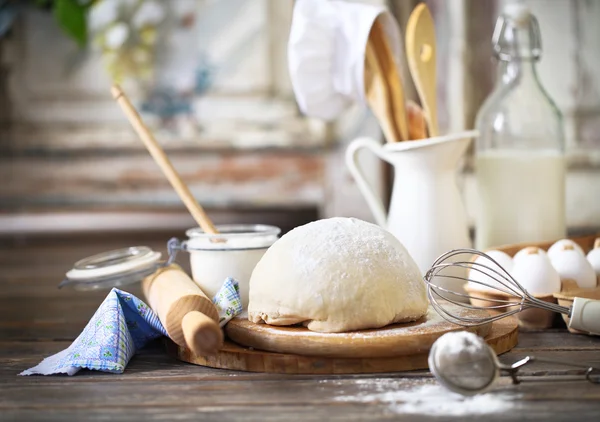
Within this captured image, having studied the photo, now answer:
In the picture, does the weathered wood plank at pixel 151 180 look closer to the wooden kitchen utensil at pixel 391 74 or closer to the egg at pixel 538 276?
the wooden kitchen utensil at pixel 391 74

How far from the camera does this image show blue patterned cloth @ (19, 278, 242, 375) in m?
0.66

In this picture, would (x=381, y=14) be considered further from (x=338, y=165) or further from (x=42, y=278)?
(x=338, y=165)

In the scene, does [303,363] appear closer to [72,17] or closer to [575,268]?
[575,268]

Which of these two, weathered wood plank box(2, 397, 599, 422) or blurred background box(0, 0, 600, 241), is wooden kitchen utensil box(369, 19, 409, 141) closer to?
weathered wood plank box(2, 397, 599, 422)

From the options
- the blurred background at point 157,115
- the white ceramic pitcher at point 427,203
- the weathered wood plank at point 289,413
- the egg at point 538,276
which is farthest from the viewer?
the blurred background at point 157,115

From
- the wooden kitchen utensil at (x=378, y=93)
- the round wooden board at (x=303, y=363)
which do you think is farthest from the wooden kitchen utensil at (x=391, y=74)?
the round wooden board at (x=303, y=363)

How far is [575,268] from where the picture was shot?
816mm

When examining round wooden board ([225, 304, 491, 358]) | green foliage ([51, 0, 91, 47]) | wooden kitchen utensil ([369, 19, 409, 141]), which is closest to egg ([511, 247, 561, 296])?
round wooden board ([225, 304, 491, 358])

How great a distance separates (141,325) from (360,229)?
0.24 metres

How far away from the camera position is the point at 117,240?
220 cm

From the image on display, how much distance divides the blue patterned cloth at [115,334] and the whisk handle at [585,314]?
12.6 inches

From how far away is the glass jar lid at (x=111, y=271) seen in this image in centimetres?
80

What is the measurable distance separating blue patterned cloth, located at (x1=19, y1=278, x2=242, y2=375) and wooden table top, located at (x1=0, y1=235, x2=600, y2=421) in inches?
0.4

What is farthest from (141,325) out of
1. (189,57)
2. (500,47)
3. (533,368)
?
(189,57)
